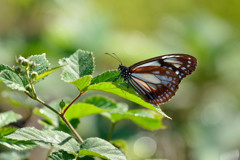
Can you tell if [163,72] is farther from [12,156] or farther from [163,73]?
[12,156]

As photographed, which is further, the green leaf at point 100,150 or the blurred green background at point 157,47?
the blurred green background at point 157,47

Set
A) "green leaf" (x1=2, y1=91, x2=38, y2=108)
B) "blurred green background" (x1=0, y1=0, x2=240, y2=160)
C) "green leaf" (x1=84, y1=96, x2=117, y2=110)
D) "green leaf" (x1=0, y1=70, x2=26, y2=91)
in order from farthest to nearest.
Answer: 1. "blurred green background" (x1=0, y1=0, x2=240, y2=160)
2. "green leaf" (x1=2, y1=91, x2=38, y2=108)
3. "green leaf" (x1=84, y1=96, x2=117, y2=110)
4. "green leaf" (x1=0, y1=70, x2=26, y2=91)

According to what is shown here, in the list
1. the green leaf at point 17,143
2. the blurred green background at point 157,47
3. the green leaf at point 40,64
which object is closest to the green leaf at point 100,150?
the green leaf at point 17,143

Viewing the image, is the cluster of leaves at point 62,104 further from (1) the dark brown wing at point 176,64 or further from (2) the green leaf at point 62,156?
(1) the dark brown wing at point 176,64

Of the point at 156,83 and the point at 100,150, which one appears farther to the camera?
the point at 156,83

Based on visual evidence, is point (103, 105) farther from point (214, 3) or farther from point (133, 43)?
point (214, 3)

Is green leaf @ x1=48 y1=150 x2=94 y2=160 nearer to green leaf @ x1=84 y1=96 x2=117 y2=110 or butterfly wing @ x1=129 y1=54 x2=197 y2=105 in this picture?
green leaf @ x1=84 y1=96 x2=117 y2=110

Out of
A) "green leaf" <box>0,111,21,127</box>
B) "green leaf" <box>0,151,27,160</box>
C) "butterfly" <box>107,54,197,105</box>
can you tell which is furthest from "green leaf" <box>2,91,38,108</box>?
"butterfly" <box>107,54,197,105</box>

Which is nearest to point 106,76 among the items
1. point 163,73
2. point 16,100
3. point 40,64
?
point 40,64
